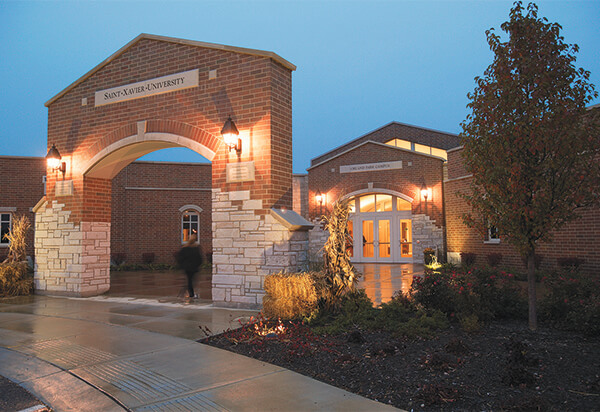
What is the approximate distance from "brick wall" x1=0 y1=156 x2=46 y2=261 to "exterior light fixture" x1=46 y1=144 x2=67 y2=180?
1053cm

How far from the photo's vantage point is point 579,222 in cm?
1267

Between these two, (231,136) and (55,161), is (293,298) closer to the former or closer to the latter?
(231,136)

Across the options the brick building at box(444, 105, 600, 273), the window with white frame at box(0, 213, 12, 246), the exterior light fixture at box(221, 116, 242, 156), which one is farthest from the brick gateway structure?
the window with white frame at box(0, 213, 12, 246)

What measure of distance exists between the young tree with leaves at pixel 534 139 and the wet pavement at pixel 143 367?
11.0ft

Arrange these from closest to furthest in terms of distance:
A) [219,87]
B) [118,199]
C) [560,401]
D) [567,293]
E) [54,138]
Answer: [560,401], [567,293], [219,87], [54,138], [118,199]

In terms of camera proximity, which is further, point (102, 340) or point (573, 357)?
point (102, 340)

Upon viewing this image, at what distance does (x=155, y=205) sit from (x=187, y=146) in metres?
12.2

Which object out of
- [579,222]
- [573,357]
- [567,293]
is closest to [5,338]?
[573,357]

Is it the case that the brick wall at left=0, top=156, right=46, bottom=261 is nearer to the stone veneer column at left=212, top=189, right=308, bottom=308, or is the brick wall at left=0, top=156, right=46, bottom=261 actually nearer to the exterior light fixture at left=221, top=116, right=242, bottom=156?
the stone veneer column at left=212, top=189, right=308, bottom=308

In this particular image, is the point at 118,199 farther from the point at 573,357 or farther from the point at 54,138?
the point at 573,357

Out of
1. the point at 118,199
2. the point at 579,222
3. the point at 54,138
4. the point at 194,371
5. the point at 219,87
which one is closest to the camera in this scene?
the point at 194,371

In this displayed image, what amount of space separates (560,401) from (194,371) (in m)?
3.58

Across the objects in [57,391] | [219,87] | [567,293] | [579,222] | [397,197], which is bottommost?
[57,391]

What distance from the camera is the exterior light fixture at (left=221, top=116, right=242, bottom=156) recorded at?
8867mm
